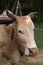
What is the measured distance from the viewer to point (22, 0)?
24.4 m

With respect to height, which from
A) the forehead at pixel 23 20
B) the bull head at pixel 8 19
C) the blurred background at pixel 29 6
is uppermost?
the bull head at pixel 8 19

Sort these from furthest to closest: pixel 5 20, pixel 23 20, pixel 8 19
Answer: pixel 23 20
pixel 8 19
pixel 5 20

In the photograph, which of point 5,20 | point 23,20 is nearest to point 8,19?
point 5,20

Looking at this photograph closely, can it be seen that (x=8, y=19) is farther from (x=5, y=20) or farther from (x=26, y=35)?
(x=26, y=35)

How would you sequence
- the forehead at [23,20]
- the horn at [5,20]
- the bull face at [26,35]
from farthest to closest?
1. the forehead at [23,20]
2. the bull face at [26,35]
3. the horn at [5,20]

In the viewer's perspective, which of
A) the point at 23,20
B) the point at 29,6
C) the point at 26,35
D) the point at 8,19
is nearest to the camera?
the point at 8,19

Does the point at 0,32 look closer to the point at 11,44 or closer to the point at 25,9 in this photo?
the point at 11,44

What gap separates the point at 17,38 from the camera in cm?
504

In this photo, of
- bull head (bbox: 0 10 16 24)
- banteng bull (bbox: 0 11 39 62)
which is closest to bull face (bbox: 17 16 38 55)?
banteng bull (bbox: 0 11 39 62)

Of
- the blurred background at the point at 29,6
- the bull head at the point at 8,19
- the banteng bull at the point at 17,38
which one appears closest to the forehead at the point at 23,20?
the banteng bull at the point at 17,38

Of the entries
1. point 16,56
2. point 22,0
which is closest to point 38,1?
point 22,0

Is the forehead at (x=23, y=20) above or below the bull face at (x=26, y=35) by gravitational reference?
above

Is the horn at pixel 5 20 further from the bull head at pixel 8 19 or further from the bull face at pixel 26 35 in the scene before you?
the bull face at pixel 26 35

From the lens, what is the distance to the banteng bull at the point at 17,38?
4914mm
